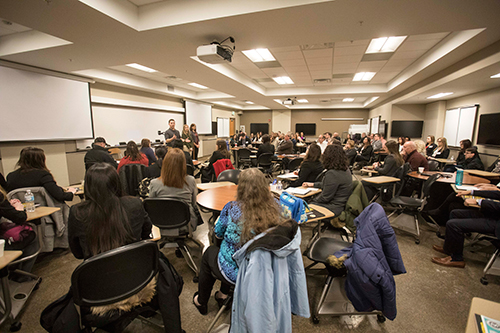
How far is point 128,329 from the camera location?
183cm

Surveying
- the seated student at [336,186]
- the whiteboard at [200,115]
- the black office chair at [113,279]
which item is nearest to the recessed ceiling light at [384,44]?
the seated student at [336,186]

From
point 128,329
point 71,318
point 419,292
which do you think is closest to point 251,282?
point 71,318

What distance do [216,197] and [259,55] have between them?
3874 millimetres

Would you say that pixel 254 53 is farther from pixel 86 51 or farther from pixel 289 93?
pixel 289 93

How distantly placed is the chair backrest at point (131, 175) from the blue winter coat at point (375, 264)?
315 centimetres

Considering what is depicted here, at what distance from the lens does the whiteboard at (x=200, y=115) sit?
10.8 m

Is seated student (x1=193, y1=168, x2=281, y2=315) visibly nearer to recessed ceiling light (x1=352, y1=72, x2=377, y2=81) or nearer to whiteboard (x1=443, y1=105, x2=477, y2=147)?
recessed ceiling light (x1=352, y1=72, x2=377, y2=81)

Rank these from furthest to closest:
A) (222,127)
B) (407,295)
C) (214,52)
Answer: (222,127), (214,52), (407,295)

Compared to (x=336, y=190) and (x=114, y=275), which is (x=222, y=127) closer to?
(x=336, y=190)

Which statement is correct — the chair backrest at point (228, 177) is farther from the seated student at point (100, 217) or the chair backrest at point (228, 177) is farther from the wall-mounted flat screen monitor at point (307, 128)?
the wall-mounted flat screen monitor at point (307, 128)

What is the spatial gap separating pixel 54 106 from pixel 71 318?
19.2 ft

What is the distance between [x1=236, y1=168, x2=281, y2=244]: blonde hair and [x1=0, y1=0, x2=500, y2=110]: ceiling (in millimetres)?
2265

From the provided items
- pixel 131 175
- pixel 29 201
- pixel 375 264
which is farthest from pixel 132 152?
pixel 375 264

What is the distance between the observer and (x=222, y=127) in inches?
571
